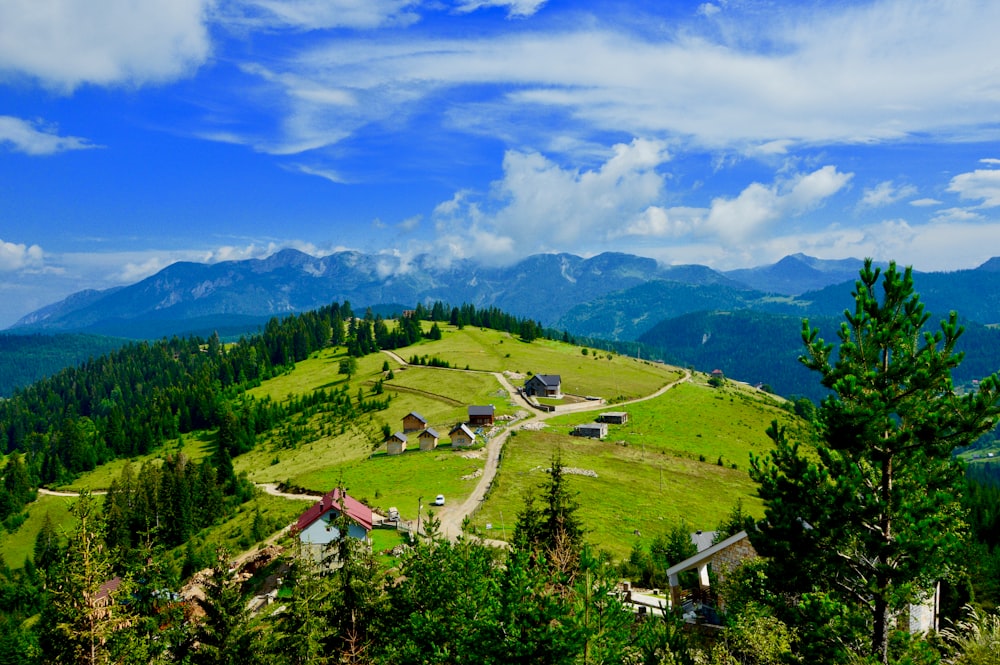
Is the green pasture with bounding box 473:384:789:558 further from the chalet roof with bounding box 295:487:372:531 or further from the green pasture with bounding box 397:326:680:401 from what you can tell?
the green pasture with bounding box 397:326:680:401

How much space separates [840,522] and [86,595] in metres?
23.9

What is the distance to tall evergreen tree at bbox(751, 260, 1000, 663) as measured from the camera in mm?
14094

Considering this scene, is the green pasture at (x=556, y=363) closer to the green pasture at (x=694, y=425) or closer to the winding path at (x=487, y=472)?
the winding path at (x=487, y=472)

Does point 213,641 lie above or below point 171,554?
above

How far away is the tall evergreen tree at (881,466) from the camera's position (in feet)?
46.2

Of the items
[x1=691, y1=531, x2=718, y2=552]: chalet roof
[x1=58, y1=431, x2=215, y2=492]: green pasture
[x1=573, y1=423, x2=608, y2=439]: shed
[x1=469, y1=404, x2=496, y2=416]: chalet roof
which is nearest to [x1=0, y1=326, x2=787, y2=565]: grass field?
[x1=58, y1=431, x2=215, y2=492]: green pasture

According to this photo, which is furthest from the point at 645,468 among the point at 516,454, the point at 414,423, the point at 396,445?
the point at 414,423

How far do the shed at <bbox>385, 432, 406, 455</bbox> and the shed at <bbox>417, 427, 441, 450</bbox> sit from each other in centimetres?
291

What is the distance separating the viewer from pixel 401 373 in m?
146

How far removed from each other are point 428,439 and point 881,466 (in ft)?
274

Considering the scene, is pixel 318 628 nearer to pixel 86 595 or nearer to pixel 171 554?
pixel 86 595

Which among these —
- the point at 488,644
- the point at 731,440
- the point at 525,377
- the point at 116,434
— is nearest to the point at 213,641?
the point at 488,644

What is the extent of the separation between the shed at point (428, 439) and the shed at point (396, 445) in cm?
291

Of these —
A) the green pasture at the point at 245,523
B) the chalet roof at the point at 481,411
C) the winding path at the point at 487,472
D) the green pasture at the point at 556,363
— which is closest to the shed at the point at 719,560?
the winding path at the point at 487,472
